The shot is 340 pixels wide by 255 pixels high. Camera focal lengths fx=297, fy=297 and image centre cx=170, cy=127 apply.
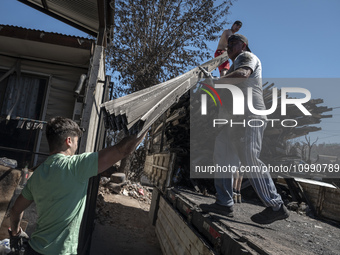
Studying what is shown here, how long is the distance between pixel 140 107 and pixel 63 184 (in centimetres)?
74

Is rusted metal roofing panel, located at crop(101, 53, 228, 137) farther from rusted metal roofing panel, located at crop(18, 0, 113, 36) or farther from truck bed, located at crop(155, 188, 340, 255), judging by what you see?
rusted metal roofing panel, located at crop(18, 0, 113, 36)

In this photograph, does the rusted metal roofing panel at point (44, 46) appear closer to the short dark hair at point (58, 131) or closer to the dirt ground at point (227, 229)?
the dirt ground at point (227, 229)

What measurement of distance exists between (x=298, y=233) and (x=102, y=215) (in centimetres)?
602

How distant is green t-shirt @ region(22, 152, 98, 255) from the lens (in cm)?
196

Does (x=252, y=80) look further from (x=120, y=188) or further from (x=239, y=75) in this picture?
(x=120, y=188)

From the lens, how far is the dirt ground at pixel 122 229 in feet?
20.8

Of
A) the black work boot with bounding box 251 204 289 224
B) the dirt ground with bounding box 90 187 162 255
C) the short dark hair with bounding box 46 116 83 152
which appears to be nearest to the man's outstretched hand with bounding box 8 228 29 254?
the short dark hair with bounding box 46 116 83 152

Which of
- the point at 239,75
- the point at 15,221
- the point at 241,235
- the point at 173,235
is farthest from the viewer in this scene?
the point at 173,235

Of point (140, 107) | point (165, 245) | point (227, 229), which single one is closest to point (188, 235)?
point (227, 229)

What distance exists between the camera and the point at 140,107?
1879 millimetres

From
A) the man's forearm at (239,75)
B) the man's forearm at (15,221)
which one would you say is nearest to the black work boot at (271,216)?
the man's forearm at (239,75)

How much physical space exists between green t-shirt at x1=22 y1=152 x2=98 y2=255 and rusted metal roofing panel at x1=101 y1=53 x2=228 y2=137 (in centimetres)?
28

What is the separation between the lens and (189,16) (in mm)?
A: 14961

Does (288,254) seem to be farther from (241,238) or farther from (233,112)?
(233,112)
